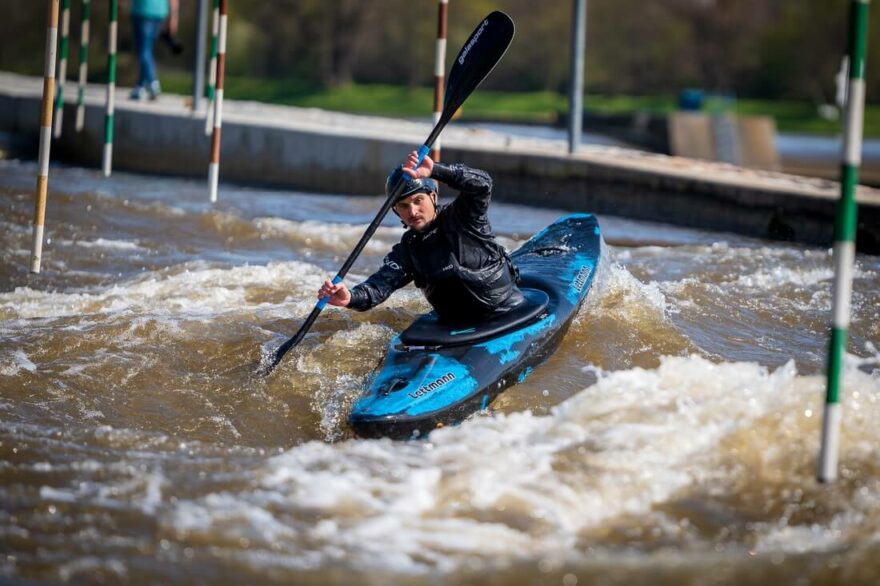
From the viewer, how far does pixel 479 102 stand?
78.9 feet

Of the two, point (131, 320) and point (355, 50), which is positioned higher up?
point (355, 50)

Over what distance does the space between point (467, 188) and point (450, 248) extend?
0.80ft

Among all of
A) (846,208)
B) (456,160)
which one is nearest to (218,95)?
(456,160)

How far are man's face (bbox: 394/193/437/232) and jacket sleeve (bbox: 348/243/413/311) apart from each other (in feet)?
0.54

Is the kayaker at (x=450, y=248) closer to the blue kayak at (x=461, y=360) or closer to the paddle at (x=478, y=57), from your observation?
the blue kayak at (x=461, y=360)

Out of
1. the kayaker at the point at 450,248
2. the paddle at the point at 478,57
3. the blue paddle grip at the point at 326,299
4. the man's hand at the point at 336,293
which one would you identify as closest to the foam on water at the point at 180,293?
the paddle at the point at 478,57

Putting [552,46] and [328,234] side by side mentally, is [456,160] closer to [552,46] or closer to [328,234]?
[328,234]

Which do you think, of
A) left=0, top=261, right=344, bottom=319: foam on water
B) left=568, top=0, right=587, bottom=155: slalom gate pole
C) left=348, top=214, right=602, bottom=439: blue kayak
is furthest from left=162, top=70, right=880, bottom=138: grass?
left=348, top=214, right=602, bottom=439: blue kayak

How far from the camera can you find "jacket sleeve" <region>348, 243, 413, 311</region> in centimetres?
495

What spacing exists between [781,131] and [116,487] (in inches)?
798

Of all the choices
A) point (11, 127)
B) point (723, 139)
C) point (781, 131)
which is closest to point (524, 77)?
point (781, 131)

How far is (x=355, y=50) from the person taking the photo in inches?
1051

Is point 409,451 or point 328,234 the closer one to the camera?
point 409,451

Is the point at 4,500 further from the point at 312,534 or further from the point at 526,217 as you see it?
the point at 526,217
